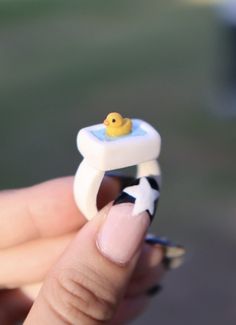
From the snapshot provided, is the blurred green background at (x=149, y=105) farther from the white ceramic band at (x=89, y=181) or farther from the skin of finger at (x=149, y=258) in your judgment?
the white ceramic band at (x=89, y=181)

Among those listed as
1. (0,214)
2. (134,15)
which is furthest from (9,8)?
(0,214)

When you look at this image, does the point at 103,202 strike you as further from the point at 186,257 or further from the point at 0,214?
the point at 186,257

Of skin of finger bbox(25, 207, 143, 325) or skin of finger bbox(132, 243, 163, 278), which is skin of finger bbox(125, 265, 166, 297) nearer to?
skin of finger bbox(132, 243, 163, 278)

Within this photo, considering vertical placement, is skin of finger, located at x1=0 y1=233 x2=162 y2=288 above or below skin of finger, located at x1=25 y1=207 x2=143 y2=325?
below

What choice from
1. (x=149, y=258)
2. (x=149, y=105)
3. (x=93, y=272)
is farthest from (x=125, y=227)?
(x=149, y=105)

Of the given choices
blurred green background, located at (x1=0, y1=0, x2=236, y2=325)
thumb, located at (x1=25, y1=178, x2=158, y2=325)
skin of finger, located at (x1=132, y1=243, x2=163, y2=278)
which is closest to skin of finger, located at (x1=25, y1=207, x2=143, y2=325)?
thumb, located at (x1=25, y1=178, x2=158, y2=325)
